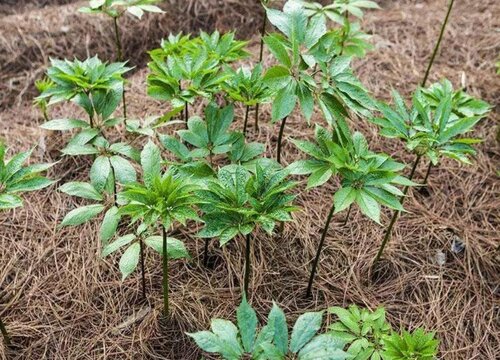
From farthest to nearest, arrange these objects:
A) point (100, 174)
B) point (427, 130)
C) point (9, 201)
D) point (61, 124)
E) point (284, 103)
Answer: point (61, 124) < point (100, 174) < point (427, 130) < point (284, 103) < point (9, 201)

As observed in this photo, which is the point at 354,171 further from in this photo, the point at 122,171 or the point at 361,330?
the point at 122,171

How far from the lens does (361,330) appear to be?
74.2 inches

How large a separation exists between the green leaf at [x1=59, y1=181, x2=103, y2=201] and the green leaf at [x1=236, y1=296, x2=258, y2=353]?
773 millimetres

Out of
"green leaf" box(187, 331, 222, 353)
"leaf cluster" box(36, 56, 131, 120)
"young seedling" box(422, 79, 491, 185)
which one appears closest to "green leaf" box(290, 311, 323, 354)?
"green leaf" box(187, 331, 222, 353)

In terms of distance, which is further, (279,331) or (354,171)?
(354,171)

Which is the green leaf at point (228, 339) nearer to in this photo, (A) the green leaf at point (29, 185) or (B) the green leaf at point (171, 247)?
(B) the green leaf at point (171, 247)

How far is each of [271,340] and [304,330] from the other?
116 millimetres

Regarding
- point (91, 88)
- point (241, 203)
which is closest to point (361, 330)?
point (241, 203)

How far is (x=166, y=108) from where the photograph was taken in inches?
117

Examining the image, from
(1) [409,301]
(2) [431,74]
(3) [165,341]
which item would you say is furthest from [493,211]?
(3) [165,341]

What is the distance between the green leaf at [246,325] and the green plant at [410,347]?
0.50 meters

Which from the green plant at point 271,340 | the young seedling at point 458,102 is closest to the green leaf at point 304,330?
the green plant at point 271,340

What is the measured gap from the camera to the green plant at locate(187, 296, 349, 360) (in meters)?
1.54

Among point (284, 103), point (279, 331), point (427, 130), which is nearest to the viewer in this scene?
point (279, 331)
